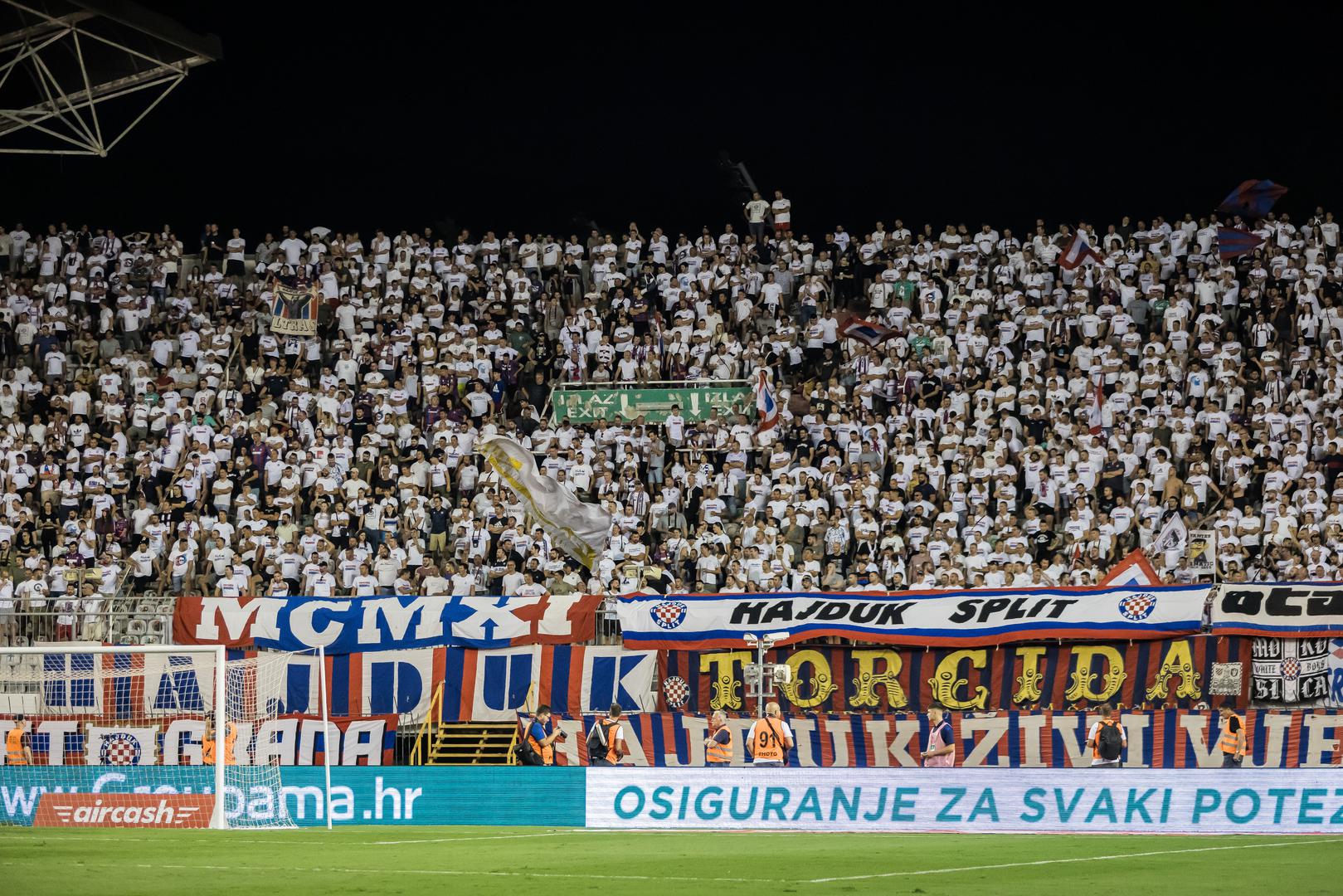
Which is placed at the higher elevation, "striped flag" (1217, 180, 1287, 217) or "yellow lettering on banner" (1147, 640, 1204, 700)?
"striped flag" (1217, 180, 1287, 217)

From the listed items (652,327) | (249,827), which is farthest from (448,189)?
(249,827)

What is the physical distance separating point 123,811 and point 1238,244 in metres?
24.3

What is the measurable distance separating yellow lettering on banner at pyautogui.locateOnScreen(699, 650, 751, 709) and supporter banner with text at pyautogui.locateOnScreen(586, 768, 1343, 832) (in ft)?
20.9

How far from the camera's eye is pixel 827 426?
3103 centimetres

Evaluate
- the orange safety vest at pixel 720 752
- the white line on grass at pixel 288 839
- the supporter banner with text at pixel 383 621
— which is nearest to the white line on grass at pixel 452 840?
the white line on grass at pixel 288 839

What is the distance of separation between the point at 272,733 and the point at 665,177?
81.7ft

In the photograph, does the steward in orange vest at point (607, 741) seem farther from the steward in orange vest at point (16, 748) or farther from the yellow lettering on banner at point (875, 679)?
the steward in orange vest at point (16, 748)

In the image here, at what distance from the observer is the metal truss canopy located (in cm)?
2467

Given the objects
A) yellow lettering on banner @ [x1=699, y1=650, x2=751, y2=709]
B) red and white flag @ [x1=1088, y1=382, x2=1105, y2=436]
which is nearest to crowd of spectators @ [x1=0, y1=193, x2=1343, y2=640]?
red and white flag @ [x1=1088, y1=382, x2=1105, y2=436]

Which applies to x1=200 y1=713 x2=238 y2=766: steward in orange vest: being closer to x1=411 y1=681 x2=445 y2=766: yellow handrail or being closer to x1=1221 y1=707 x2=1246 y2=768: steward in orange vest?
x1=411 y1=681 x2=445 y2=766: yellow handrail

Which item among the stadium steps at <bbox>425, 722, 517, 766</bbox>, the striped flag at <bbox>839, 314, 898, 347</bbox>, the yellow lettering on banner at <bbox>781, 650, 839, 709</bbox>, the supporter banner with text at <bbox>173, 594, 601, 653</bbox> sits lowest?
the stadium steps at <bbox>425, 722, 517, 766</bbox>

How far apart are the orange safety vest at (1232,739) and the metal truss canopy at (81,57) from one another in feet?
60.4

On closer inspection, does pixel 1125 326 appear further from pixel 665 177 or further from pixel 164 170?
pixel 164 170

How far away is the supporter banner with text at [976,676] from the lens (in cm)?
2509
